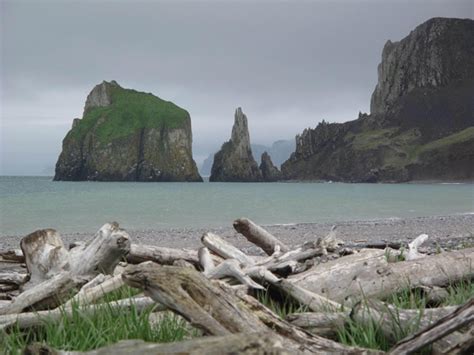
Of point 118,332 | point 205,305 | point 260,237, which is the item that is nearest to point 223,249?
point 260,237

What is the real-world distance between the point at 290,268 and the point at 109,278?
2268 mm

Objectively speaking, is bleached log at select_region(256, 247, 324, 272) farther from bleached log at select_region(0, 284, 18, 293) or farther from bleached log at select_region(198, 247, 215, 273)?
bleached log at select_region(0, 284, 18, 293)

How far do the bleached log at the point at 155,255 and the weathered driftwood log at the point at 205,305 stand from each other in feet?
13.1

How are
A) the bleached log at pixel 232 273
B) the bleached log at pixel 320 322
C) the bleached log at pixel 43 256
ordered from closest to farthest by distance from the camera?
the bleached log at pixel 320 322 → the bleached log at pixel 232 273 → the bleached log at pixel 43 256

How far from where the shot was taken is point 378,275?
18.2 ft

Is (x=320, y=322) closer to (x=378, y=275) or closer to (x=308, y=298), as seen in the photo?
(x=308, y=298)

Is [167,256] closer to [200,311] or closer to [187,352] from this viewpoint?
[200,311]

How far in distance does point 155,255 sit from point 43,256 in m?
1.76

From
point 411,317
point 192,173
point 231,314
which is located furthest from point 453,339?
point 192,173

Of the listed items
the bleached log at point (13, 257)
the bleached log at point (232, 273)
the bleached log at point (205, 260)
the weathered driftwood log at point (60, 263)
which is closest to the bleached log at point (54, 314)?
the weathered driftwood log at point (60, 263)

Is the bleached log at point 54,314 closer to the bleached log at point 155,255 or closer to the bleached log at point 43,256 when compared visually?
the bleached log at point 43,256

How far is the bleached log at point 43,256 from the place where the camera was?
576cm

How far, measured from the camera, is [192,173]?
649 ft

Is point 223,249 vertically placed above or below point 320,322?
above
